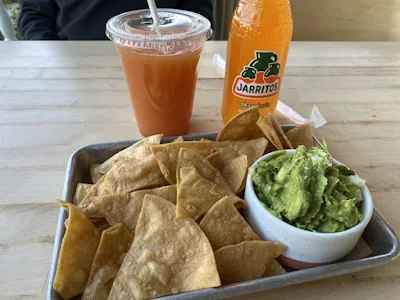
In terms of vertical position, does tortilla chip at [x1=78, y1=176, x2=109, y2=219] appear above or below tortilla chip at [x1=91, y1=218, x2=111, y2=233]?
above

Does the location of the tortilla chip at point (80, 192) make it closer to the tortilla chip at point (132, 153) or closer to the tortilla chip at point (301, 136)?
the tortilla chip at point (132, 153)

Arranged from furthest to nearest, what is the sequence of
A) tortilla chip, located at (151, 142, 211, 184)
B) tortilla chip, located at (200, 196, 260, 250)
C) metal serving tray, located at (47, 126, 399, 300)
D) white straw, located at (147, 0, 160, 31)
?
1. white straw, located at (147, 0, 160, 31)
2. tortilla chip, located at (151, 142, 211, 184)
3. tortilla chip, located at (200, 196, 260, 250)
4. metal serving tray, located at (47, 126, 399, 300)

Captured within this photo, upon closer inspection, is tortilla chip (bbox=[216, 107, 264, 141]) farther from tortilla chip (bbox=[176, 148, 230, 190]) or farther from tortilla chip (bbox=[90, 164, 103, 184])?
tortilla chip (bbox=[90, 164, 103, 184])

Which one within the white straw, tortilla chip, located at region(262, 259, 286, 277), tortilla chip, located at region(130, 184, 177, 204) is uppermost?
the white straw

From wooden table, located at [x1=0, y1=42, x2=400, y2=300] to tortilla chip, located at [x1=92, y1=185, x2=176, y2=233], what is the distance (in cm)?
16

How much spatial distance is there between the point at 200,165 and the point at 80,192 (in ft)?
0.91

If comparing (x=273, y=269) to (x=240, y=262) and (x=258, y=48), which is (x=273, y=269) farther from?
(x=258, y=48)

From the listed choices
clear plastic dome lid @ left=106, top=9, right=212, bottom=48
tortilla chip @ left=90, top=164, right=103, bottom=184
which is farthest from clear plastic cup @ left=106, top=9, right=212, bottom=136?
tortilla chip @ left=90, top=164, right=103, bottom=184

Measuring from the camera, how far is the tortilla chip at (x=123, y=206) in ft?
2.61

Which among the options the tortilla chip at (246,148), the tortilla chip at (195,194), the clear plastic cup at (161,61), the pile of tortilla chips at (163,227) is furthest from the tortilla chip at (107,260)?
the clear plastic cup at (161,61)

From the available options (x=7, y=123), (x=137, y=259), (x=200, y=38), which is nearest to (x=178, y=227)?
(x=137, y=259)

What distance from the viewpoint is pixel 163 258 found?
29.3 inches

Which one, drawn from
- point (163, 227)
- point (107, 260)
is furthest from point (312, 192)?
point (107, 260)

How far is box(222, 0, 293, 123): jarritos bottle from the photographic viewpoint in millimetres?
1032
